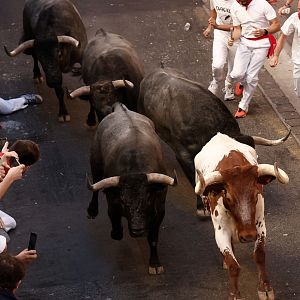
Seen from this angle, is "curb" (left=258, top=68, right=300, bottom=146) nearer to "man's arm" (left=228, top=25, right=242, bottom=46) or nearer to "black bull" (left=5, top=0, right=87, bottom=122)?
"man's arm" (left=228, top=25, right=242, bottom=46)

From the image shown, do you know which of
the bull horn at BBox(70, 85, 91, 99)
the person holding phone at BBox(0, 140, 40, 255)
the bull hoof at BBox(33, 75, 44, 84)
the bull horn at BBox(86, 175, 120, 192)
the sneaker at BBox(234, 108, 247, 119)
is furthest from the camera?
the bull hoof at BBox(33, 75, 44, 84)

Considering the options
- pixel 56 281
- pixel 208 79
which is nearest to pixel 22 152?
pixel 56 281

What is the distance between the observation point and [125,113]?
875 cm

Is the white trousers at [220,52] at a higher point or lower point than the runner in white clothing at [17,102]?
higher

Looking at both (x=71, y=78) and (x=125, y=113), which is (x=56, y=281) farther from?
(x=71, y=78)

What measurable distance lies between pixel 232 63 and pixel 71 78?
2922 mm

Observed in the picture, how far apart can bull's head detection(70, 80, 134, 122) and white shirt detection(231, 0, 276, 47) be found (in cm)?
183

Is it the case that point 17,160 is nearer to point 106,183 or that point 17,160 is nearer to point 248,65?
point 106,183

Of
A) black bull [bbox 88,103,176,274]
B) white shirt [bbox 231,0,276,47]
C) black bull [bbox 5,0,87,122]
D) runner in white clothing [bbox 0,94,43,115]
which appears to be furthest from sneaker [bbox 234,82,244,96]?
runner in white clothing [bbox 0,94,43,115]

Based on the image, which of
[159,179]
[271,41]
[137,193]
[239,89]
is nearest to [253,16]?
[271,41]

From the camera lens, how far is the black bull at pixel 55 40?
10.8 meters

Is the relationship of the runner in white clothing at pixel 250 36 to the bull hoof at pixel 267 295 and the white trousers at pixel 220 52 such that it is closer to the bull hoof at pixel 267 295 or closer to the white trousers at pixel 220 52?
the white trousers at pixel 220 52

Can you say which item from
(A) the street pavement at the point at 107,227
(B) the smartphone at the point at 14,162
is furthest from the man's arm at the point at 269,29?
(B) the smartphone at the point at 14,162

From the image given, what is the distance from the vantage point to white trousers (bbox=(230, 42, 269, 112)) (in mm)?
10352
